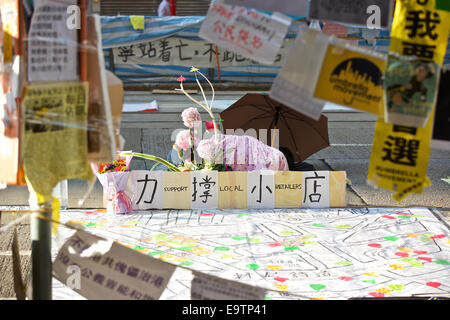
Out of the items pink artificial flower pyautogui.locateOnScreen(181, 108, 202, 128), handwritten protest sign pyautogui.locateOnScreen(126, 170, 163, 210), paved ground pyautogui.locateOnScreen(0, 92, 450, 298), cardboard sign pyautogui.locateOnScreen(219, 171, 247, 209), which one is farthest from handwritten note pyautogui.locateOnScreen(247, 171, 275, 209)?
paved ground pyautogui.locateOnScreen(0, 92, 450, 298)

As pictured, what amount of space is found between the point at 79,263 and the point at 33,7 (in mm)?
953

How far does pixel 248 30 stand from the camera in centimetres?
214

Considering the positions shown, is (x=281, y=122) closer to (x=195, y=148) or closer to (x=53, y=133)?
(x=195, y=148)

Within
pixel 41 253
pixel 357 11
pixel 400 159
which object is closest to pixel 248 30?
pixel 357 11

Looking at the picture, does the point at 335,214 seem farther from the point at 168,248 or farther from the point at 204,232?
the point at 168,248

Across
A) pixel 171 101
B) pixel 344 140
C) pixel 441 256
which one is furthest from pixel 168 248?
pixel 171 101

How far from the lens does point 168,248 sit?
511cm

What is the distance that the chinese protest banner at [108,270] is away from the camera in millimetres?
2172

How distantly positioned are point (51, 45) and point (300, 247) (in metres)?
3.54

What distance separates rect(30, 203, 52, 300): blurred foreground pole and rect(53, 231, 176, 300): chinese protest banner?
2.2 inches

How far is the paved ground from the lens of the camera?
5855 millimetres

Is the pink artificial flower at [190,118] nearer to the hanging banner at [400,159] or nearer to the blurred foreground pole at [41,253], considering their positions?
the blurred foreground pole at [41,253]

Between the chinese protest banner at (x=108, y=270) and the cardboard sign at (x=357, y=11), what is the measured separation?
1.06 metres

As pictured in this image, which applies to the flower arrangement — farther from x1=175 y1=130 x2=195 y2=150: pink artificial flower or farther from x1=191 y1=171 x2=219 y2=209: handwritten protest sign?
x1=191 y1=171 x2=219 y2=209: handwritten protest sign
